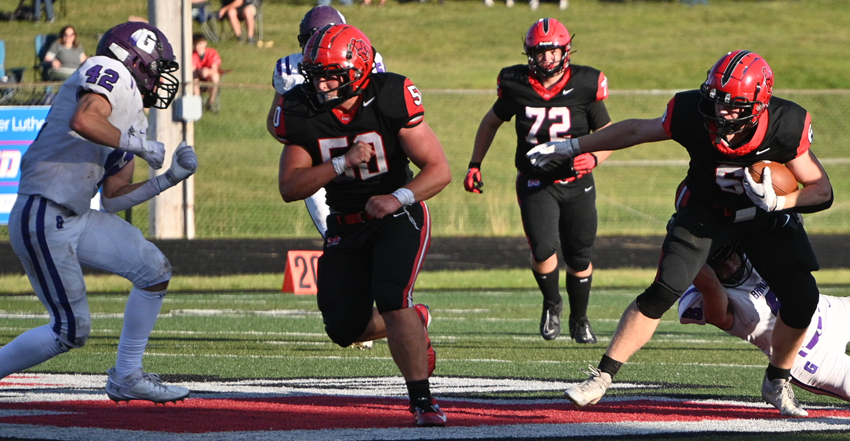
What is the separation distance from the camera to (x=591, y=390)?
452 cm

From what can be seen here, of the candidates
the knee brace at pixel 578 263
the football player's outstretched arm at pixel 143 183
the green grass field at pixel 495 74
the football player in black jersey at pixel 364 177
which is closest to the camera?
the football player in black jersey at pixel 364 177

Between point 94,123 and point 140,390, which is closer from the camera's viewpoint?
point 94,123

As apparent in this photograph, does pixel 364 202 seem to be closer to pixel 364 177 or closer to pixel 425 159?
pixel 364 177

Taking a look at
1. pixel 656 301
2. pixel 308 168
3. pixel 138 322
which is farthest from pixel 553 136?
pixel 138 322

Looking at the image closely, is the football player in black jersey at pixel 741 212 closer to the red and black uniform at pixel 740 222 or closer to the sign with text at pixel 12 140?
the red and black uniform at pixel 740 222

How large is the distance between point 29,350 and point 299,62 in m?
2.84

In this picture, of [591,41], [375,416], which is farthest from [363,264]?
[591,41]

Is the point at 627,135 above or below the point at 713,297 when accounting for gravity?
above

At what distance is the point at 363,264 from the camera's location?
4.74 m

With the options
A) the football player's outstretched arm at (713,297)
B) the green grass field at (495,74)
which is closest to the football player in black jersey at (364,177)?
the football player's outstretched arm at (713,297)

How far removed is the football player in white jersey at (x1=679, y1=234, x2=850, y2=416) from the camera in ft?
15.5

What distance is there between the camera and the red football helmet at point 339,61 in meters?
4.47

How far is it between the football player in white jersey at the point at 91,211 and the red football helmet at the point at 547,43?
9.93 feet

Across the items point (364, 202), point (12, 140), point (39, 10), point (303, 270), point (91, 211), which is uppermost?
point (364, 202)
